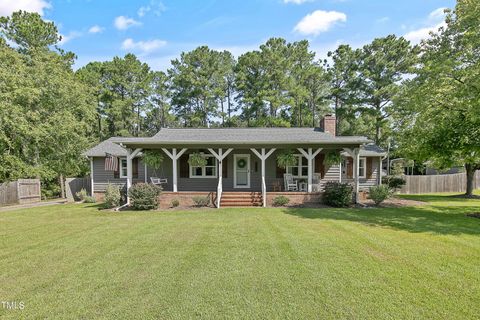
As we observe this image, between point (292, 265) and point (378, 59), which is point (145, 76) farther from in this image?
point (292, 265)

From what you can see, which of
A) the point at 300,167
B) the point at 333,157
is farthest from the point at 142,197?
the point at 333,157

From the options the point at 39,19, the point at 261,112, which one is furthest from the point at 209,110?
the point at 39,19

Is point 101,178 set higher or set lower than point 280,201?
higher

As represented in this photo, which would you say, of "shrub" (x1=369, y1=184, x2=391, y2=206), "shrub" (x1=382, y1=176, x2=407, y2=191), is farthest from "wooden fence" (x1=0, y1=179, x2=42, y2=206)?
"shrub" (x1=382, y1=176, x2=407, y2=191)

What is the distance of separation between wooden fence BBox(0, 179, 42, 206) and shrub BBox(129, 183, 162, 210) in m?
→ 8.09

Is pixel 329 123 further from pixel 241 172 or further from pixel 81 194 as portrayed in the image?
pixel 81 194

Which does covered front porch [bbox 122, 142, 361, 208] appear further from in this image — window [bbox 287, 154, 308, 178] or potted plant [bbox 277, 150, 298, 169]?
potted plant [bbox 277, 150, 298, 169]

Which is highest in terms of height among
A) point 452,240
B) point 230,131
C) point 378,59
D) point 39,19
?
point 39,19

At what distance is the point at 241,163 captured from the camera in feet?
47.7

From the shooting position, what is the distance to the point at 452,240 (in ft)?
21.2

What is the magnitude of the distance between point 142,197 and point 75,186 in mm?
8429

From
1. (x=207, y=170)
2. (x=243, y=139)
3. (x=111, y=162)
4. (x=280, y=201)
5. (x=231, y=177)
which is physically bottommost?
(x=280, y=201)

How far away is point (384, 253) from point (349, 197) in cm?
667

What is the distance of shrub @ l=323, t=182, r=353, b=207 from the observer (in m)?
11.6
